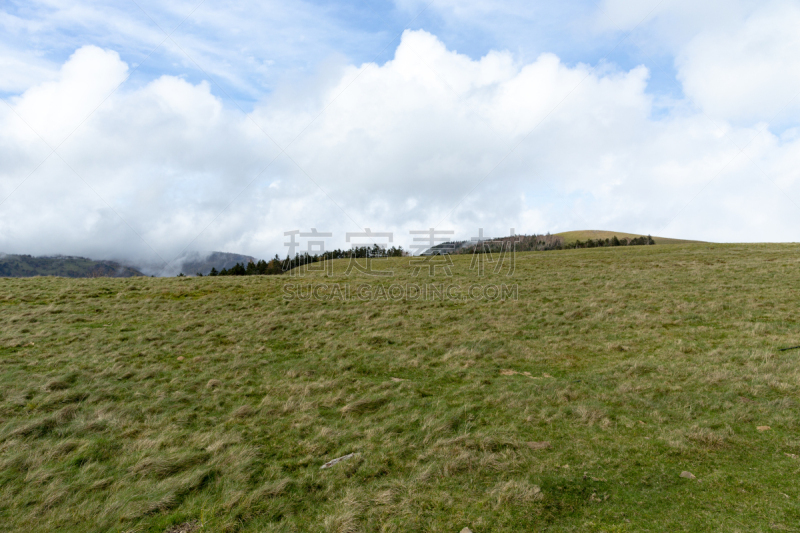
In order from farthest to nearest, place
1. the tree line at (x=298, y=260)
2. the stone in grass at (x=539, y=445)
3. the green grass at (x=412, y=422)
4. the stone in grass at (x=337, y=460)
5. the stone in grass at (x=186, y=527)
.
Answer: the tree line at (x=298, y=260)
the stone in grass at (x=539, y=445)
the stone in grass at (x=337, y=460)
the green grass at (x=412, y=422)
the stone in grass at (x=186, y=527)

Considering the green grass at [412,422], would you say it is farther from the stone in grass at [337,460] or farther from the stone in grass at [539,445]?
the stone in grass at [337,460]

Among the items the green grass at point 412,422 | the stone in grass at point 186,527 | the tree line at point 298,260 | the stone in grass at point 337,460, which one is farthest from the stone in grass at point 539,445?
the tree line at point 298,260

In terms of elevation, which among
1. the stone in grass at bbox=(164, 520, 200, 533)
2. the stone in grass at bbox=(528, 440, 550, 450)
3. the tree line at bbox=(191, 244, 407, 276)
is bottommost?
the stone in grass at bbox=(164, 520, 200, 533)

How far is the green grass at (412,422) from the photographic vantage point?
18.1 ft

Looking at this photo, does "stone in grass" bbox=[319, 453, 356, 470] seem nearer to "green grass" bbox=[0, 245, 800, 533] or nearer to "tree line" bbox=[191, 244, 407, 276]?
"green grass" bbox=[0, 245, 800, 533]

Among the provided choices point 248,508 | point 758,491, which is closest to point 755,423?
point 758,491

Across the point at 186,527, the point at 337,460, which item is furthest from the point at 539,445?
the point at 186,527

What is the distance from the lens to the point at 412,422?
877 centimetres

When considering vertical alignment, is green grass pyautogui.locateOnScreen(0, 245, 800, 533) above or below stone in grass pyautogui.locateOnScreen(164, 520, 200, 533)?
above

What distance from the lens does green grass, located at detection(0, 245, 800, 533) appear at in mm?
5527

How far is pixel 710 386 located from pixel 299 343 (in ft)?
50.8

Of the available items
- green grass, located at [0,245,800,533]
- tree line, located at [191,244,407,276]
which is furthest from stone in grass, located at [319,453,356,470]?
tree line, located at [191,244,407,276]

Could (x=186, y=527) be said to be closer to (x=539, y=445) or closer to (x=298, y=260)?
(x=539, y=445)

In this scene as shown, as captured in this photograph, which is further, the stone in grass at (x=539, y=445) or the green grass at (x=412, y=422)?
the stone in grass at (x=539, y=445)
